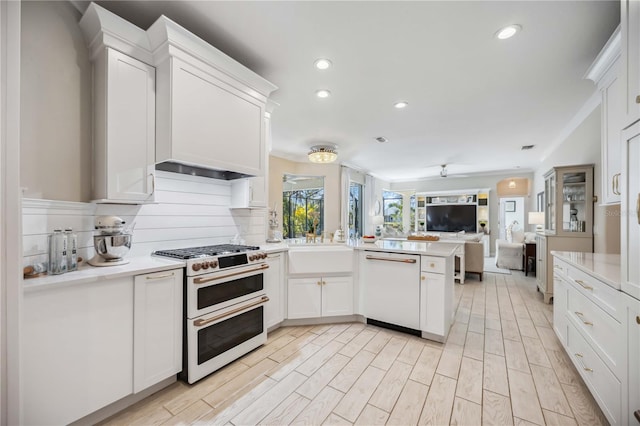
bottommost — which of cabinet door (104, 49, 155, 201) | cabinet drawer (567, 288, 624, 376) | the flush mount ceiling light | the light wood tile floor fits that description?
the light wood tile floor

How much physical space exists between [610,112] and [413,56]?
1624 millimetres

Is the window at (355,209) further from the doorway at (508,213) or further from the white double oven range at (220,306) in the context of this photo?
the white double oven range at (220,306)

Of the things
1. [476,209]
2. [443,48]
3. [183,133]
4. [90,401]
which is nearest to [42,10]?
[183,133]

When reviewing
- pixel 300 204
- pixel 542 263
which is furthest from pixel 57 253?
pixel 542 263

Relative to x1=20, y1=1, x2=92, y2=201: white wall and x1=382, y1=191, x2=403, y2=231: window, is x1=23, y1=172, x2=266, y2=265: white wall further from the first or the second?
x1=382, y1=191, x2=403, y2=231: window

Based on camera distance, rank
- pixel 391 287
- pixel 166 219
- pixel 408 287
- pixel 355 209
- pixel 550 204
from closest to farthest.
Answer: pixel 166 219 < pixel 408 287 < pixel 391 287 < pixel 550 204 < pixel 355 209

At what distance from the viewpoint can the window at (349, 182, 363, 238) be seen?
24.4 ft

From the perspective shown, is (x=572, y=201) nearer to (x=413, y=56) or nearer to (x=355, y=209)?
(x=413, y=56)

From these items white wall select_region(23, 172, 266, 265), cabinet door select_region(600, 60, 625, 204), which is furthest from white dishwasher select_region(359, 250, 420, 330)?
cabinet door select_region(600, 60, 625, 204)

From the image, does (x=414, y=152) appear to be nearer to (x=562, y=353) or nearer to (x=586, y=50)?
(x=586, y=50)

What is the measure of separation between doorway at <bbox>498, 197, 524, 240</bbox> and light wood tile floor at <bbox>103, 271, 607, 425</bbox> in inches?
242

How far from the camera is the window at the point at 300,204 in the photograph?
5903 millimetres

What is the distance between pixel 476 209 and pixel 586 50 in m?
7.06

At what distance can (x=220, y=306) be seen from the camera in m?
2.10
